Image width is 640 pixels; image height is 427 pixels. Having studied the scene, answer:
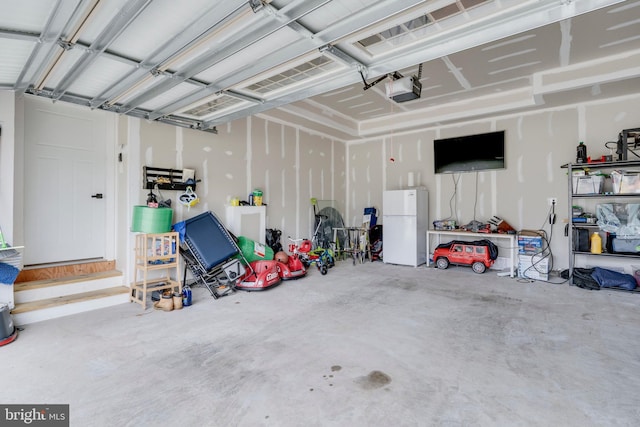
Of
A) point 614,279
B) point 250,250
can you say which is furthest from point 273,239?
point 614,279

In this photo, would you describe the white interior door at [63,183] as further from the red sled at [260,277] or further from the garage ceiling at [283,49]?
the red sled at [260,277]

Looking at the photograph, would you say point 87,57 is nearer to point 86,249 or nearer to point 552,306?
point 86,249

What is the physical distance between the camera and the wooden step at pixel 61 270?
3.76 m

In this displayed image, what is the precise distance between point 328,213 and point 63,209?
16.2 feet

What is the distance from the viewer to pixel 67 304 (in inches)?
138

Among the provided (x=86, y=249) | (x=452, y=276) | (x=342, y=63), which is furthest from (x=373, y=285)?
(x=86, y=249)

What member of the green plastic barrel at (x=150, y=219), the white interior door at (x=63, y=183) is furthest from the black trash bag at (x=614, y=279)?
the white interior door at (x=63, y=183)

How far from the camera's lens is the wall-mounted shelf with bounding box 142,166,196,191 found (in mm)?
4297

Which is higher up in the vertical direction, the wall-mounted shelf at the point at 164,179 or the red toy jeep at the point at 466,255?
the wall-mounted shelf at the point at 164,179

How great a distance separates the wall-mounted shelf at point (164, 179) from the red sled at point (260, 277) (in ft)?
5.28

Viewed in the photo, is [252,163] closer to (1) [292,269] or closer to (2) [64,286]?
(1) [292,269]

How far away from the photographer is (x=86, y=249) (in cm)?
431

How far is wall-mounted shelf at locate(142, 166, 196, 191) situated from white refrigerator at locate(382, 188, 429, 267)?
12.9 feet

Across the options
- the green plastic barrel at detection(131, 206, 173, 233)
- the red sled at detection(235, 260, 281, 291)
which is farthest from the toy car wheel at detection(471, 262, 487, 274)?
the green plastic barrel at detection(131, 206, 173, 233)
